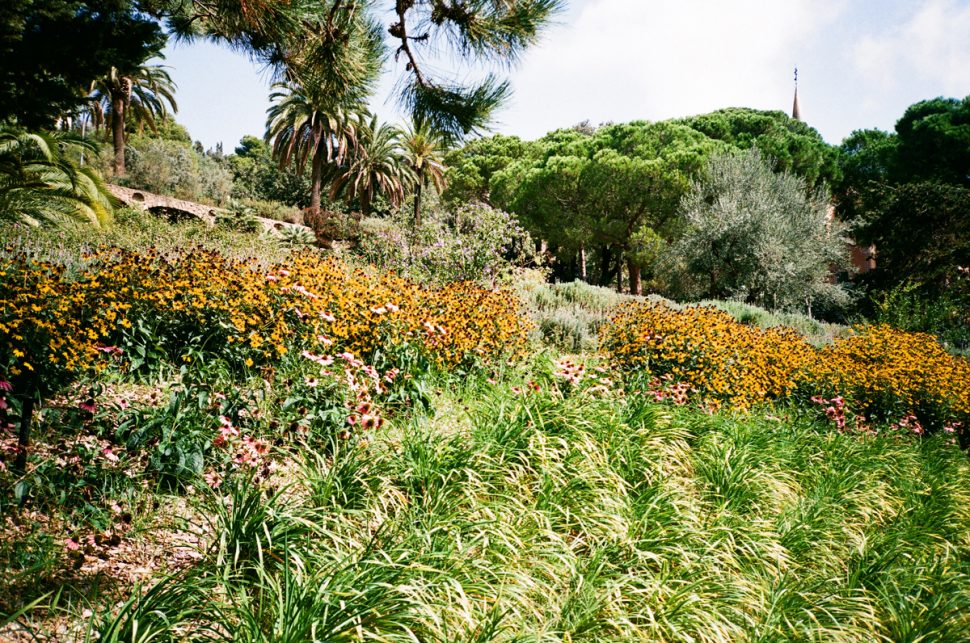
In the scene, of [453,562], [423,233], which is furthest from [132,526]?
[423,233]

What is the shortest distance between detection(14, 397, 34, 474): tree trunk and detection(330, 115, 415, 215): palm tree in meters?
26.6

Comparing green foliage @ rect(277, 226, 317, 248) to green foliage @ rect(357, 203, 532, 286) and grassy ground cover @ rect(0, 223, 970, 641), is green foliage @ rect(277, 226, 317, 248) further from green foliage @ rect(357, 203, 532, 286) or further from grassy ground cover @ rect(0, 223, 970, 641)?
grassy ground cover @ rect(0, 223, 970, 641)

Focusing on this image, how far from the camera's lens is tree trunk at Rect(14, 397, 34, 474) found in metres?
2.75

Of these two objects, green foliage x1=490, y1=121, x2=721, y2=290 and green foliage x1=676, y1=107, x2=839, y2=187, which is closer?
green foliage x1=490, y1=121, x2=721, y2=290

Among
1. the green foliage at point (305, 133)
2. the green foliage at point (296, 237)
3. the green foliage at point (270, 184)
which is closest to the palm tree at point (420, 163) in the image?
the green foliage at point (305, 133)

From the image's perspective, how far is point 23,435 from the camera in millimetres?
2893

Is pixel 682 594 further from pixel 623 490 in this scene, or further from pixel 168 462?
pixel 168 462

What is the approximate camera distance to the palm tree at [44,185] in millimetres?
9492

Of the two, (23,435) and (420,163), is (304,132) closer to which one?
(420,163)

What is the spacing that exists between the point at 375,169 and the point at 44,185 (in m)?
20.6

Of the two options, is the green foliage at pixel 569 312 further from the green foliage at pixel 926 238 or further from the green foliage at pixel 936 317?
the green foliage at pixel 926 238

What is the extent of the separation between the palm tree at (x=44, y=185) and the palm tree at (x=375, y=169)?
17622mm

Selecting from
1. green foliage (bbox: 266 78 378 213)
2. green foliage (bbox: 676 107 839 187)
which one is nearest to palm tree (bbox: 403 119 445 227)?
green foliage (bbox: 266 78 378 213)


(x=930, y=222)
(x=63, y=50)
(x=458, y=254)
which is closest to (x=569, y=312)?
(x=458, y=254)
